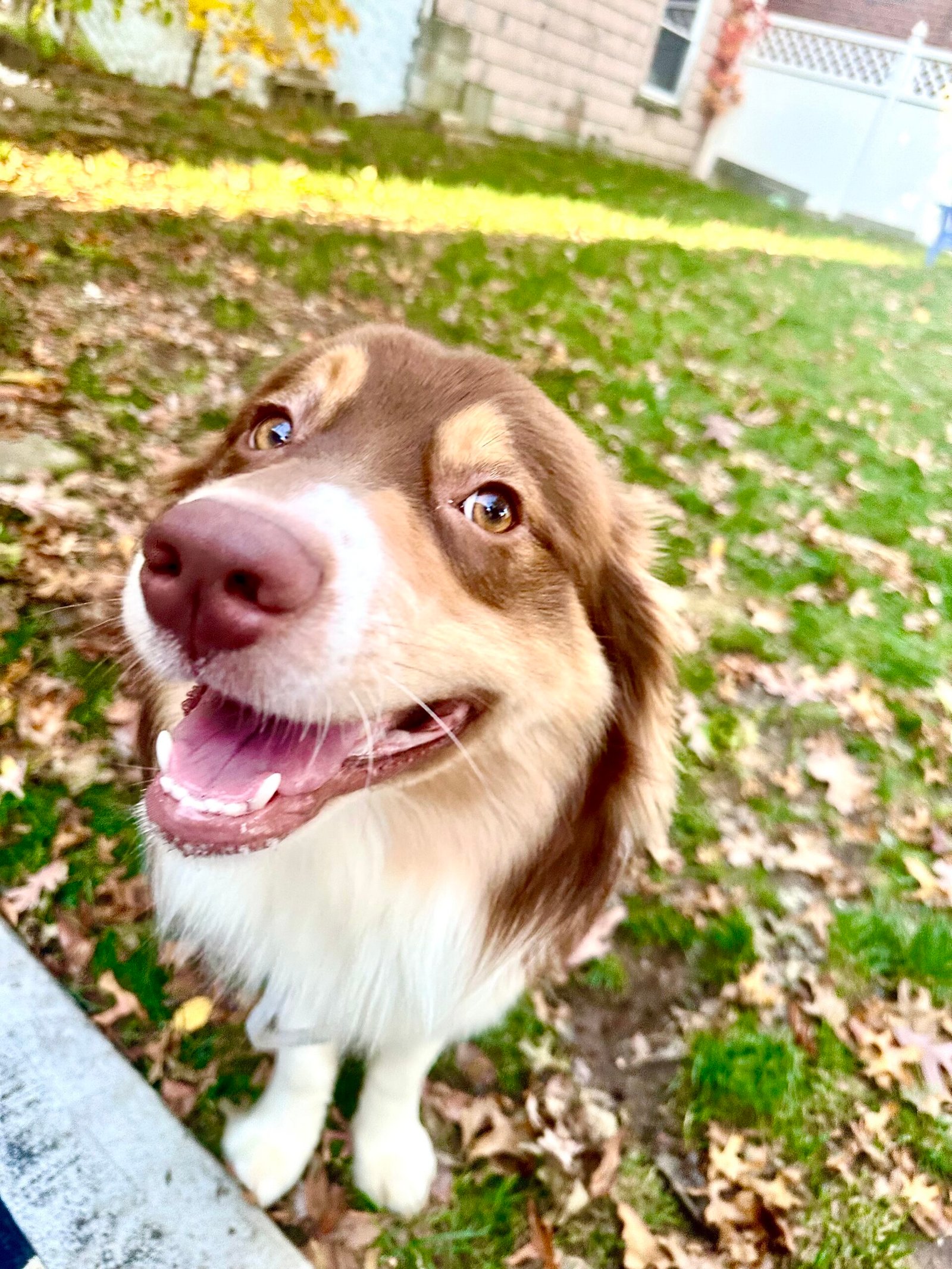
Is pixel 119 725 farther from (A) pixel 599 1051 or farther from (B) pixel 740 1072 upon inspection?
(B) pixel 740 1072

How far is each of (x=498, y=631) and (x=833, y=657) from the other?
3.39 meters

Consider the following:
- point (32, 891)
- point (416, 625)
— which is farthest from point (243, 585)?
point (32, 891)

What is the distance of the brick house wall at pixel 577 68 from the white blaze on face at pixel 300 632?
10.9 meters

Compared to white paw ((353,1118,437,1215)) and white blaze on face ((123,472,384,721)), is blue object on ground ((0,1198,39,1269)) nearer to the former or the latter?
white paw ((353,1118,437,1215))

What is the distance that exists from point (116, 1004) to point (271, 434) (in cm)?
171

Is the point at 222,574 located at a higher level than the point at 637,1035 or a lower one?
higher

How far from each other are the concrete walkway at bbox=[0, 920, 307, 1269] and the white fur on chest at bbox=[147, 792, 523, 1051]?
16.0 inches

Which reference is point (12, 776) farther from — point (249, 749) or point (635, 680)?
point (635, 680)

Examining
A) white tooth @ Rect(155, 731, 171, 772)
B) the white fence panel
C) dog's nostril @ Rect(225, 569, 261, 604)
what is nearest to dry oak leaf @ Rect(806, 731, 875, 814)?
white tooth @ Rect(155, 731, 171, 772)

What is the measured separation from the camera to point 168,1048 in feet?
8.37

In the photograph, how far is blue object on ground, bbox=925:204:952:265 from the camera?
48.7ft

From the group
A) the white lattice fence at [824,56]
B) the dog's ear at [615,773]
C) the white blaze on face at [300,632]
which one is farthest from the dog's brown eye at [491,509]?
the white lattice fence at [824,56]

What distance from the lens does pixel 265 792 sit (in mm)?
1564

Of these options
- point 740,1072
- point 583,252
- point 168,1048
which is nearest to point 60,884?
point 168,1048
